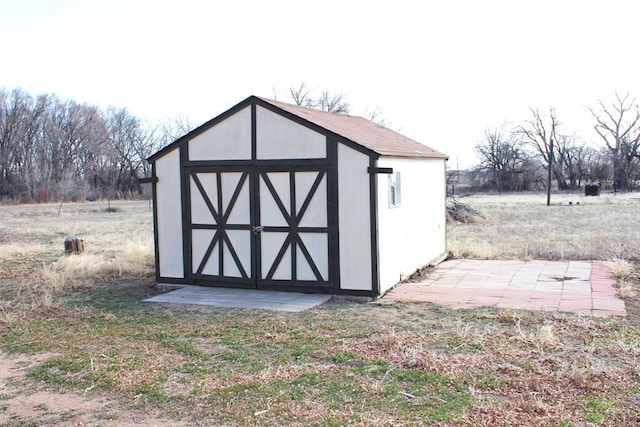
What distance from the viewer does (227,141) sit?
980 centimetres

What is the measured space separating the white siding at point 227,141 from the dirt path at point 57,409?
4.87 m

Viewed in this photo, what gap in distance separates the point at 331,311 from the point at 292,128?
112 inches

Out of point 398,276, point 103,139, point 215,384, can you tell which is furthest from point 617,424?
point 103,139

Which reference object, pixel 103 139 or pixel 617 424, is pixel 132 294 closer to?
pixel 617 424

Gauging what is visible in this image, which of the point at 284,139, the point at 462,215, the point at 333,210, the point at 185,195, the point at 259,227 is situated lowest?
the point at 462,215

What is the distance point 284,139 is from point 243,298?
244cm

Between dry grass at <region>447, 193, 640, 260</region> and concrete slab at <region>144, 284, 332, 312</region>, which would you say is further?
dry grass at <region>447, 193, 640, 260</region>

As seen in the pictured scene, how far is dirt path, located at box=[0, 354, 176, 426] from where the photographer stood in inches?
185

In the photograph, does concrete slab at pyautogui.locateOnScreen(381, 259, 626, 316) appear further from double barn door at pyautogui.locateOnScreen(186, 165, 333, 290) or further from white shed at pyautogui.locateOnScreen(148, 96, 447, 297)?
double barn door at pyautogui.locateOnScreen(186, 165, 333, 290)

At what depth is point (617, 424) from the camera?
14.1 feet

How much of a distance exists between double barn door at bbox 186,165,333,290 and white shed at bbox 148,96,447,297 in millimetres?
15

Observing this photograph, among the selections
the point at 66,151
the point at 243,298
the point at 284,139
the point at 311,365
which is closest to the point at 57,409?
the point at 311,365

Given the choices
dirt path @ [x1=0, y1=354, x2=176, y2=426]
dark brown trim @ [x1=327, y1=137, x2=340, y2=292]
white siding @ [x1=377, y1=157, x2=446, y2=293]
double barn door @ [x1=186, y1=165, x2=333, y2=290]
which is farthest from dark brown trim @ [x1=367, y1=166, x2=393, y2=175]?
dirt path @ [x1=0, y1=354, x2=176, y2=426]

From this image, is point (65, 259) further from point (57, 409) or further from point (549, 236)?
point (549, 236)
